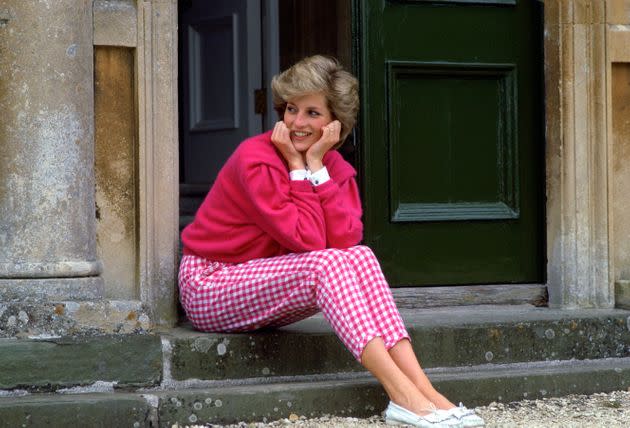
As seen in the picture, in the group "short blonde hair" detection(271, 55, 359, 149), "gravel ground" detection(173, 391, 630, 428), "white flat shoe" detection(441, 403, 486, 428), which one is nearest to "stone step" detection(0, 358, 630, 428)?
"gravel ground" detection(173, 391, 630, 428)

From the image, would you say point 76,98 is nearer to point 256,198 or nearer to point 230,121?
point 256,198

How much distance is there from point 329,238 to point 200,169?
271 centimetres

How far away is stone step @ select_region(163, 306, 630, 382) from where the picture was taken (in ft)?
13.0

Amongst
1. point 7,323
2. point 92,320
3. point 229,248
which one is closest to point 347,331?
point 229,248

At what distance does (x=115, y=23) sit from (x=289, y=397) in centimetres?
142

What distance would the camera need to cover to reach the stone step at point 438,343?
13.0 ft

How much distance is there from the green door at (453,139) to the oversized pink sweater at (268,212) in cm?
68

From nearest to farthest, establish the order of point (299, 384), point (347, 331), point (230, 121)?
point (347, 331) → point (299, 384) → point (230, 121)

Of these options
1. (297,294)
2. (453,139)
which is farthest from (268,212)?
(453,139)

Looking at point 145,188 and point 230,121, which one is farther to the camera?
point 230,121

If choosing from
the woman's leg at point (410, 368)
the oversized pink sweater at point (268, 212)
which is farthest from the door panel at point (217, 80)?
the woman's leg at point (410, 368)

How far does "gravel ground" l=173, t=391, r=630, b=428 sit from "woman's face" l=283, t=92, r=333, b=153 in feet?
3.10

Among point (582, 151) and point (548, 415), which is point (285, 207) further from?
point (582, 151)

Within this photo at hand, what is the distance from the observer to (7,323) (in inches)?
148
